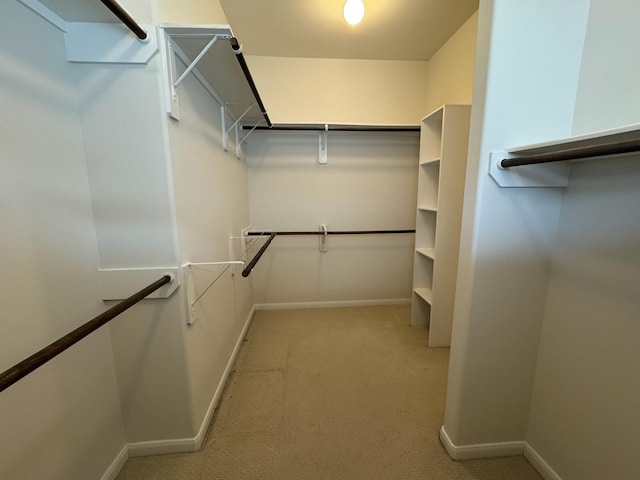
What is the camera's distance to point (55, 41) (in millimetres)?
951

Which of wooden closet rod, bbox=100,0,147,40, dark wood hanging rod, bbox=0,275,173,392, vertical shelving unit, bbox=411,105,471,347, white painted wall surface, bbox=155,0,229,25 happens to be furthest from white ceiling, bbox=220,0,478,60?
dark wood hanging rod, bbox=0,275,173,392

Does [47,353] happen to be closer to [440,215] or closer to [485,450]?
[485,450]

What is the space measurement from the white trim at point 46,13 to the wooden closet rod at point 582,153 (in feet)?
5.73

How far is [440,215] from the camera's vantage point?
2.12 meters

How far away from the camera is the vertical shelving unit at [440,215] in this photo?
200 centimetres

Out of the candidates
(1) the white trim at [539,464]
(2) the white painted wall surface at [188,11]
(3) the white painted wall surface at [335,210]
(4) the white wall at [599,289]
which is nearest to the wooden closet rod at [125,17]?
(2) the white painted wall surface at [188,11]

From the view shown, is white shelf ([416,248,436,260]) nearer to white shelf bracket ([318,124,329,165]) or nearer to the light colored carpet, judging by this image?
the light colored carpet

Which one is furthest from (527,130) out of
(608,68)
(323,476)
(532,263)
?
(323,476)

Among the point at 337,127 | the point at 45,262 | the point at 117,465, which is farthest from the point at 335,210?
the point at 117,465

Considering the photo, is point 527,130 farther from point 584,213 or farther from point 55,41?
point 55,41

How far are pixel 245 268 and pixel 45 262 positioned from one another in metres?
0.76

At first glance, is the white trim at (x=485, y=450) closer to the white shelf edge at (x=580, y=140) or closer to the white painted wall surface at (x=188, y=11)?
the white shelf edge at (x=580, y=140)

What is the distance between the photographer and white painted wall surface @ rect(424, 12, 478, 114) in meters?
2.05

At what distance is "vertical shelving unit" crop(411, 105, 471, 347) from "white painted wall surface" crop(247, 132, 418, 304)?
0.49 metres
